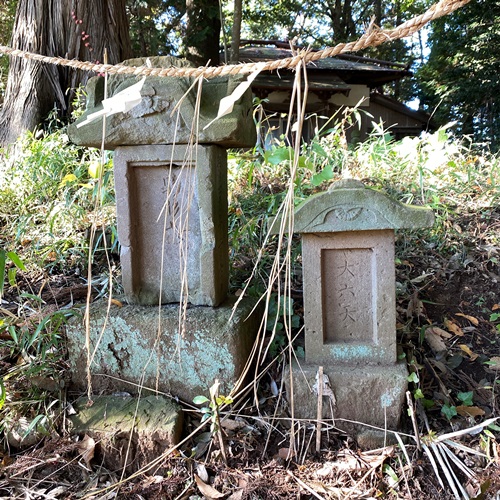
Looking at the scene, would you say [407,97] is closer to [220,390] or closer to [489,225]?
[489,225]

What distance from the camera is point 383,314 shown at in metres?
1.97

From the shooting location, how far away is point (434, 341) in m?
2.37

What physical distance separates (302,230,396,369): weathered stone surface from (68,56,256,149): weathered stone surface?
60 cm

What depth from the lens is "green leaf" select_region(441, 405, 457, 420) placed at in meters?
1.97

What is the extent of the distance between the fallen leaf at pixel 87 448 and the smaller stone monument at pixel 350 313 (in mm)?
871

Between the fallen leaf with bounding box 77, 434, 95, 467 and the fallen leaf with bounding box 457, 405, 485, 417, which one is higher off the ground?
the fallen leaf with bounding box 457, 405, 485, 417

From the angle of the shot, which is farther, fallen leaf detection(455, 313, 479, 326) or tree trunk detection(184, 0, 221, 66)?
tree trunk detection(184, 0, 221, 66)

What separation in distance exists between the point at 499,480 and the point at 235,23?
4.96 m

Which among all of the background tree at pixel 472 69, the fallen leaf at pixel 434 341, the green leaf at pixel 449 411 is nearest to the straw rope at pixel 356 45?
the green leaf at pixel 449 411

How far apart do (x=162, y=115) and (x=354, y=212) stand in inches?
36.3

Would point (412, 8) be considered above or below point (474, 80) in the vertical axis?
above

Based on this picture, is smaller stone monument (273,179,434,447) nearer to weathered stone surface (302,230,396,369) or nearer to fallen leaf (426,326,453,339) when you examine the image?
weathered stone surface (302,230,396,369)

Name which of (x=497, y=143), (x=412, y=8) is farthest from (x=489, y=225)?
(x=412, y=8)

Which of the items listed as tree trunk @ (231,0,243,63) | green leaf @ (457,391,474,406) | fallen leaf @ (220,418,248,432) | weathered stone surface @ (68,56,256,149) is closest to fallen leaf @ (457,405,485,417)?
green leaf @ (457,391,474,406)
